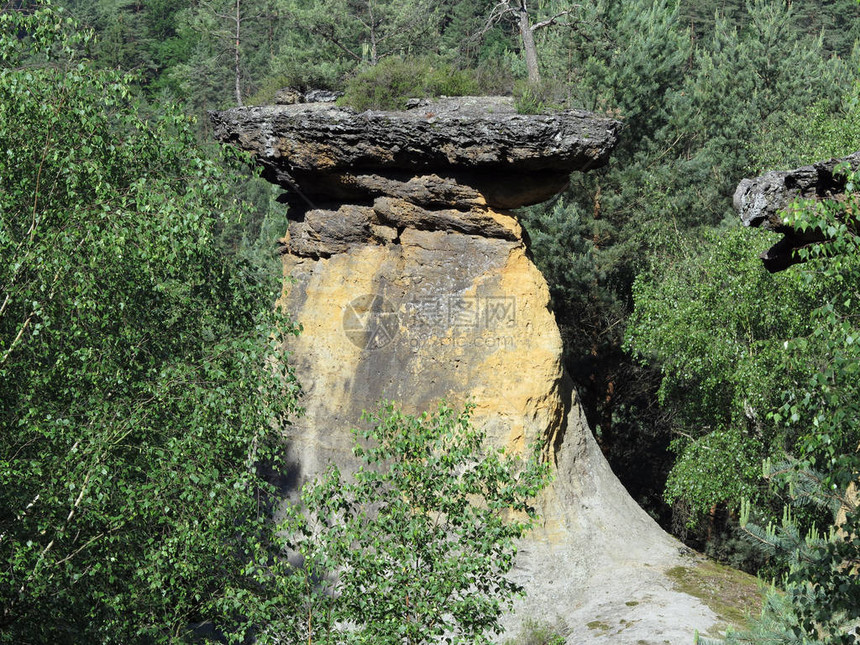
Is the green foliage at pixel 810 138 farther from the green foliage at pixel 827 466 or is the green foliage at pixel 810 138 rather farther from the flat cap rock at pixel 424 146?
the green foliage at pixel 827 466

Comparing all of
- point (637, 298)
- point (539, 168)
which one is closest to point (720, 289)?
point (637, 298)

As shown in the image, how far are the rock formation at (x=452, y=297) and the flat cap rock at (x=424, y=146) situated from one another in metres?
0.03

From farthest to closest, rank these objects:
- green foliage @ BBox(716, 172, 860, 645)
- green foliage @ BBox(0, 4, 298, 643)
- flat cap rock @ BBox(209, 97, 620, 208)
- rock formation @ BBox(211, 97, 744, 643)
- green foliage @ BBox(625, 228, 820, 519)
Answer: green foliage @ BBox(625, 228, 820, 519)
rock formation @ BBox(211, 97, 744, 643)
flat cap rock @ BBox(209, 97, 620, 208)
green foliage @ BBox(0, 4, 298, 643)
green foliage @ BBox(716, 172, 860, 645)

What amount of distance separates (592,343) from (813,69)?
11.2 meters

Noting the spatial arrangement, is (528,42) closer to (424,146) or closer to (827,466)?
(424,146)

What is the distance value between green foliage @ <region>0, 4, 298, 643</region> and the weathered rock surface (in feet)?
18.4

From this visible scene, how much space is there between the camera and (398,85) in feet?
59.5

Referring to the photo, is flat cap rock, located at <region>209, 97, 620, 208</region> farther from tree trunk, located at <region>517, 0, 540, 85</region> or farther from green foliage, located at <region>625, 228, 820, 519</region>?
tree trunk, located at <region>517, 0, 540, 85</region>

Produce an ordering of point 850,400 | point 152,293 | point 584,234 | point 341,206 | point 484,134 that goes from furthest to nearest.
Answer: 1. point 584,234
2. point 341,206
3. point 484,134
4. point 152,293
5. point 850,400

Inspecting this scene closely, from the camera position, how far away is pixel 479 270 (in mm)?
17375

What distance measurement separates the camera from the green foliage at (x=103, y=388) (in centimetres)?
976

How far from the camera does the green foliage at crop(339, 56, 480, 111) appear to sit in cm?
1805

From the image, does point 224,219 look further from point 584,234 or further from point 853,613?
point 584,234

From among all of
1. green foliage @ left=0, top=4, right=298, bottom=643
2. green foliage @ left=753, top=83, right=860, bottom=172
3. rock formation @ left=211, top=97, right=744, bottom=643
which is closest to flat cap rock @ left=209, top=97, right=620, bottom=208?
rock formation @ left=211, top=97, right=744, bottom=643
